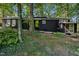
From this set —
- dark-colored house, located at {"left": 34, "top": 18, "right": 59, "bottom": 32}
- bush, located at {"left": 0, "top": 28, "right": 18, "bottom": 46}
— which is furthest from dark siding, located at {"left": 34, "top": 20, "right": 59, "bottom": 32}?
bush, located at {"left": 0, "top": 28, "right": 18, "bottom": 46}

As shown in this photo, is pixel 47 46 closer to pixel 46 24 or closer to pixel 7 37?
pixel 46 24

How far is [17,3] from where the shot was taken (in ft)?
21.0

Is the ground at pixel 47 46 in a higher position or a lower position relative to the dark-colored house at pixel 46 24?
lower

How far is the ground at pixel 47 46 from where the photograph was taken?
642 centimetres

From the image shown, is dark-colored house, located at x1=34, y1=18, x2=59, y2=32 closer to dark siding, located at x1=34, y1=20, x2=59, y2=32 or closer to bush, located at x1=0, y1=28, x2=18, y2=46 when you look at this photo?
dark siding, located at x1=34, y1=20, x2=59, y2=32

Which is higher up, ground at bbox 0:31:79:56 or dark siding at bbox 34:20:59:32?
dark siding at bbox 34:20:59:32

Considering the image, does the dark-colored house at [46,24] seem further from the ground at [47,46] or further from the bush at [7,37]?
the bush at [7,37]

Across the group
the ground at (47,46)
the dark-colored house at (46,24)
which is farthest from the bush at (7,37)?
the dark-colored house at (46,24)

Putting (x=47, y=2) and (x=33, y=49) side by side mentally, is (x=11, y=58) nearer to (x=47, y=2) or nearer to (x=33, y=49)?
(x=33, y=49)

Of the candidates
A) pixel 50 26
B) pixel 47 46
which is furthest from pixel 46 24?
pixel 47 46

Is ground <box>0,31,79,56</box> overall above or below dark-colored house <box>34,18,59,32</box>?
below

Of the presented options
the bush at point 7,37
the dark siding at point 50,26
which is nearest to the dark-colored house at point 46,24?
the dark siding at point 50,26

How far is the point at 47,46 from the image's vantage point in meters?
6.43

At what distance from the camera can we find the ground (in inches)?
253
